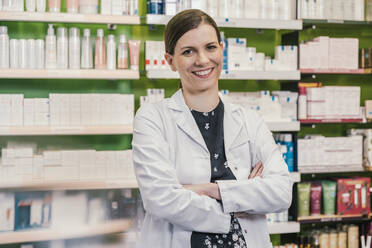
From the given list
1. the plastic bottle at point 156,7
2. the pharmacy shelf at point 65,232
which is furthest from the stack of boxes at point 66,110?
the pharmacy shelf at point 65,232

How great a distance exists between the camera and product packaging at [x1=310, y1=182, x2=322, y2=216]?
405 cm

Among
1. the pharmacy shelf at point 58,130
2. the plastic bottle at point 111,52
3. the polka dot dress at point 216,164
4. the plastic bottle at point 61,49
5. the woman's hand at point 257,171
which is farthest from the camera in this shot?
the plastic bottle at point 111,52

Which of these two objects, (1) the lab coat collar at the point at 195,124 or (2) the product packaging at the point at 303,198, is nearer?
(1) the lab coat collar at the point at 195,124

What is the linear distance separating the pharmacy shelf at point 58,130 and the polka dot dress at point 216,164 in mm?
1833

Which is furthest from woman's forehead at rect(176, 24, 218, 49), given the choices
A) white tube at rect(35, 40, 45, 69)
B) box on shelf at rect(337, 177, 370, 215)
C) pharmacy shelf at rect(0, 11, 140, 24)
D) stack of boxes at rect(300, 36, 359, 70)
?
box on shelf at rect(337, 177, 370, 215)

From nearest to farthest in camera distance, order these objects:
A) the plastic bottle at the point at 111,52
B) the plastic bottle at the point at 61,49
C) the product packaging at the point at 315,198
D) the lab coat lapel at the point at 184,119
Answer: the lab coat lapel at the point at 184,119
the plastic bottle at the point at 61,49
the plastic bottle at the point at 111,52
the product packaging at the point at 315,198

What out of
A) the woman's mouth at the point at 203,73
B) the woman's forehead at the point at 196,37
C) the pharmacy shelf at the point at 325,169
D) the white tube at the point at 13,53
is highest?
the white tube at the point at 13,53

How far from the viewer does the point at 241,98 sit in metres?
3.80

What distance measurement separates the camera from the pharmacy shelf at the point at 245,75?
11.8 feet

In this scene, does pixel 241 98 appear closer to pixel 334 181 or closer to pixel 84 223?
pixel 334 181

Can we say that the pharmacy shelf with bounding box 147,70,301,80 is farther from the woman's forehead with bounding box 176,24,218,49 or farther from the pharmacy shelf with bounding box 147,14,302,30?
the woman's forehead with bounding box 176,24,218,49

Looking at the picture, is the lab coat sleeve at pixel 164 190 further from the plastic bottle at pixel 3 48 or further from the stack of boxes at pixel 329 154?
the stack of boxes at pixel 329 154

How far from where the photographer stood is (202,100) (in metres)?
1.79

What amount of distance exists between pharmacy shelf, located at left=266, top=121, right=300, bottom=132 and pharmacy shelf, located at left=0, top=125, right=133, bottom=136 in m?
1.15
